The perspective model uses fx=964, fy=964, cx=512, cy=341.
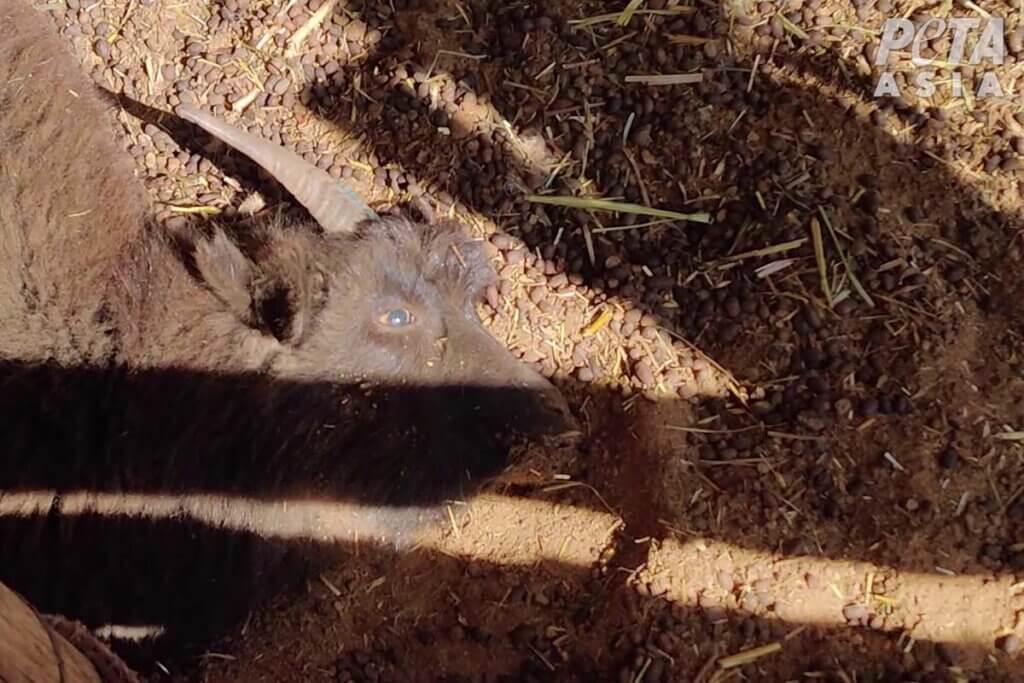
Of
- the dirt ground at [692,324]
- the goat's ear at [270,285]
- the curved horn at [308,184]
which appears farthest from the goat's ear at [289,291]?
the dirt ground at [692,324]

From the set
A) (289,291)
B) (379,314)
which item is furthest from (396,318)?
(289,291)

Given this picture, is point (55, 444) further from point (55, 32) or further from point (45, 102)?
Result: point (55, 32)

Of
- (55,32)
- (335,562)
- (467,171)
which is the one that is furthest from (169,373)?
(55,32)

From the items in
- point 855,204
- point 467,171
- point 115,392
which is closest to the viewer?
point 115,392

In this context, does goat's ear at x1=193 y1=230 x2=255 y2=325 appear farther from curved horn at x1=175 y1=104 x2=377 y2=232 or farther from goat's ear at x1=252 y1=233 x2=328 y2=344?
curved horn at x1=175 y1=104 x2=377 y2=232

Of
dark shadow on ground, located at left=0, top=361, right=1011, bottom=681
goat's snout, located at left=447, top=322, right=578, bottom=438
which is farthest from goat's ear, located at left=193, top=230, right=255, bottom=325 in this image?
goat's snout, located at left=447, top=322, right=578, bottom=438

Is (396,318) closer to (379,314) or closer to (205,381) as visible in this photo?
(379,314)

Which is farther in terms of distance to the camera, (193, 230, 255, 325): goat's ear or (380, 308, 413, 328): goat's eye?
(380, 308, 413, 328): goat's eye

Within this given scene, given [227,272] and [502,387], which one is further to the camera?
[502,387]
